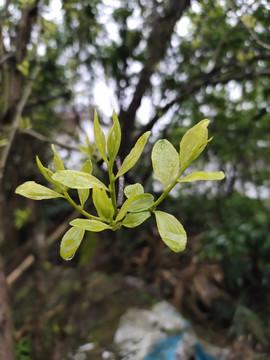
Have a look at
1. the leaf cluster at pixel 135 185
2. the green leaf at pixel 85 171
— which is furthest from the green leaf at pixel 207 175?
the green leaf at pixel 85 171

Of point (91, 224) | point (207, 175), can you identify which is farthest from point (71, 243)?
point (207, 175)

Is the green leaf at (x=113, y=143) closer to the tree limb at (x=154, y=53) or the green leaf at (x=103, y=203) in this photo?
the green leaf at (x=103, y=203)

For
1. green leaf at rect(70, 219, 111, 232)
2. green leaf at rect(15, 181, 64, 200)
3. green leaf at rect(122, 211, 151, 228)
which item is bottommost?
green leaf at rect(122, 211, 151, 228)

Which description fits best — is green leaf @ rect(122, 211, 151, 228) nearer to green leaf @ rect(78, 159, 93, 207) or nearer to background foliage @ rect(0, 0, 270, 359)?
green leaf @ rect(78, 159, 93, 207)

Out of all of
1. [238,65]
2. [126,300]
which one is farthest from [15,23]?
[126,300]

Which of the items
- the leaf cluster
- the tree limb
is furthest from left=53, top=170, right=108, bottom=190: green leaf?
the tree limb

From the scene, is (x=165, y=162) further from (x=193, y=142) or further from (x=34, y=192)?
(x=34, y=192)

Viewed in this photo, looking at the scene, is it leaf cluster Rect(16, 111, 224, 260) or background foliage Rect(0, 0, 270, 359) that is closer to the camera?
leaf cluster Rect(16, 111, 224, 260)

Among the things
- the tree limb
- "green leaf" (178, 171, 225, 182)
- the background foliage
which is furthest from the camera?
the background foliage
